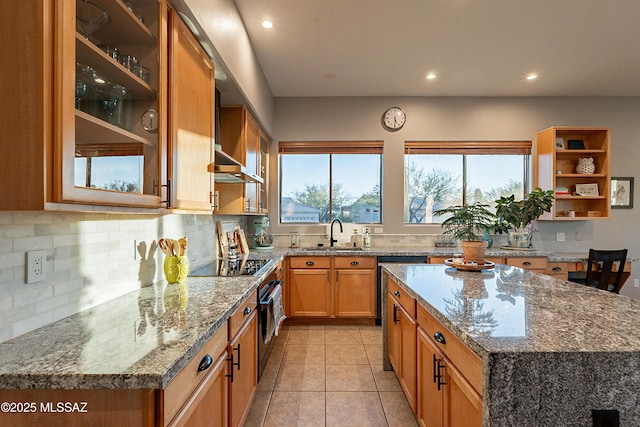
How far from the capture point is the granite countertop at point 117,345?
826mm

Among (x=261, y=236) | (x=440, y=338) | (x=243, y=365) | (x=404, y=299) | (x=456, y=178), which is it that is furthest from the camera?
(x=456, y=178)

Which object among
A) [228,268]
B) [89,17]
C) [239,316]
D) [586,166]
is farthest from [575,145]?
[89,17]

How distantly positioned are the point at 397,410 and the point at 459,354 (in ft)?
3.87

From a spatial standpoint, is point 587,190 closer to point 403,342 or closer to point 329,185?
point 329,185

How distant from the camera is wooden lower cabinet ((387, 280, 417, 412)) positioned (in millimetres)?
1839

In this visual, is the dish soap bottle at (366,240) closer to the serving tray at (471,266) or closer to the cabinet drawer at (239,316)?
the serving tray at (471,266)

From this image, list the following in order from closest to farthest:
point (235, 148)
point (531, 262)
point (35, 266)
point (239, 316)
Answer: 1. point (35, 266)
2. point (239, 316)
3. point (235, 148)
4. point (531, 262)

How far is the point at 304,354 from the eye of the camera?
117 inches

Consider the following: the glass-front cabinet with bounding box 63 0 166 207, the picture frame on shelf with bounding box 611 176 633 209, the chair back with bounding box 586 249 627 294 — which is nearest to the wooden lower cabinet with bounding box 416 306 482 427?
the glass-front cabinet with bounding box 63 0 166 207

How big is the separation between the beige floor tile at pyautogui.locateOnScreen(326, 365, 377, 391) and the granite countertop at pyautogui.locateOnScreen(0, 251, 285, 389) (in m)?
1.32

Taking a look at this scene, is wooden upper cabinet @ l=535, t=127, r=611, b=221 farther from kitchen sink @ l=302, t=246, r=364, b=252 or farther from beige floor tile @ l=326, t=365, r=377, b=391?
beige floor tile @ l=326, t=365, r=377, b=391

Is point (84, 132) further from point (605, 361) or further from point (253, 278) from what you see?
point (605, 361)

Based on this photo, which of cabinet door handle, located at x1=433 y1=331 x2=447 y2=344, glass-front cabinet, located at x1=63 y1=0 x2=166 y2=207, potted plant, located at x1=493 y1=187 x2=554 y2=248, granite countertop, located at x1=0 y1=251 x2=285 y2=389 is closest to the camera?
granite countertop, located at x1=0 y1=251 x2=285 y2=389

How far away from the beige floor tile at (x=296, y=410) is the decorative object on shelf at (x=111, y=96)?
6.19 feet
